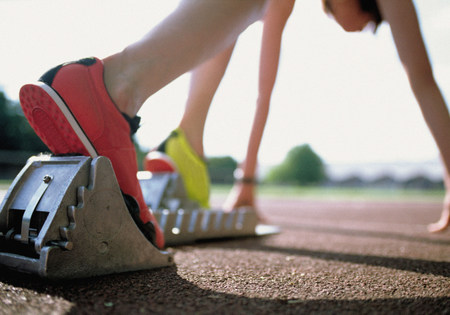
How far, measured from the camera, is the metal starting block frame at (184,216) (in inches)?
74.1

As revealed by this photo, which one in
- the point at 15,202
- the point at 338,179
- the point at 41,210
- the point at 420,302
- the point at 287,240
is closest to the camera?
the point at 420,302

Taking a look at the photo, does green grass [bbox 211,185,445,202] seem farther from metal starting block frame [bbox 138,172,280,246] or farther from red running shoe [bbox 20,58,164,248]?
red running shoe [bbox 20,58,164,248]

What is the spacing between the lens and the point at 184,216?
1888mm

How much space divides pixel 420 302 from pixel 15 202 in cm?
114

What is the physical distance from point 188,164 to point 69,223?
118 centimetres

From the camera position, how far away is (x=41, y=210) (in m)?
1.06

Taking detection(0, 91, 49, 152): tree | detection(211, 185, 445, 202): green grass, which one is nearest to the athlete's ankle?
detection(211, 185, 445, 202): green grass

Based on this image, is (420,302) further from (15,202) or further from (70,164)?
(15,202)

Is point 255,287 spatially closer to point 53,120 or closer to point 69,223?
point 69,223

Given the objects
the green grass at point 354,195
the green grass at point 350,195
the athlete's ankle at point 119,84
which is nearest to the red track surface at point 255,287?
the athlete's ankle at point 119,84

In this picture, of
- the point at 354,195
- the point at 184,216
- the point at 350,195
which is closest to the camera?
the point at 184,216

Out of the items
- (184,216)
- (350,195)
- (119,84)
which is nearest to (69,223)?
(119,84)

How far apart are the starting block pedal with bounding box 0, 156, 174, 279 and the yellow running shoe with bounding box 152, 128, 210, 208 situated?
972mm

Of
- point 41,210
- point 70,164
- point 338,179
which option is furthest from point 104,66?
point 338,179
